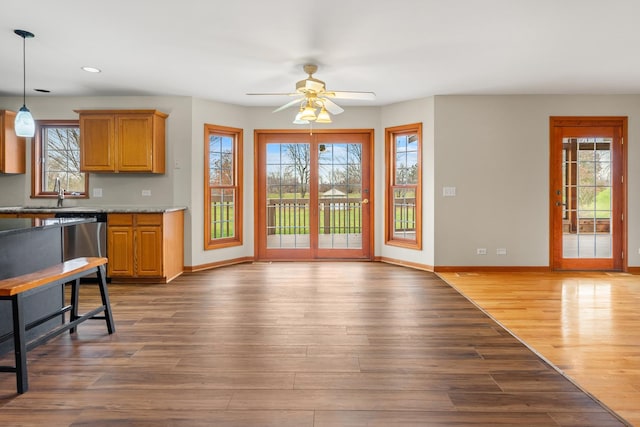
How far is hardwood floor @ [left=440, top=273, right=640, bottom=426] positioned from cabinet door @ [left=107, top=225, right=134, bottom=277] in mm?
3902

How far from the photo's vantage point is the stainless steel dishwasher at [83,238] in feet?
14.9

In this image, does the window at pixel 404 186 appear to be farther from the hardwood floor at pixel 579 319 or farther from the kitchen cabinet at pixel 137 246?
the kitchen cabinet at pixel 137 246

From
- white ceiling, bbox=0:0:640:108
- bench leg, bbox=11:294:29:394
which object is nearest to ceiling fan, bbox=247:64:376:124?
white ceiling, bbox=0:0:640:108

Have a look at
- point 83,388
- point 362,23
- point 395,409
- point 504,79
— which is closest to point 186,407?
point 83,388

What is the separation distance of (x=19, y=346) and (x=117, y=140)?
347 cm

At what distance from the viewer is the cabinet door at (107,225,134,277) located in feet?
15.2

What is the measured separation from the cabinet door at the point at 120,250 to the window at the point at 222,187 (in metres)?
1.12

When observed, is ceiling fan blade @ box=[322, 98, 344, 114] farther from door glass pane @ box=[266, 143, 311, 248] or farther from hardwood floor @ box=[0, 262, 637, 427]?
hardwood floor @ box=[0, 262, 637, 427]

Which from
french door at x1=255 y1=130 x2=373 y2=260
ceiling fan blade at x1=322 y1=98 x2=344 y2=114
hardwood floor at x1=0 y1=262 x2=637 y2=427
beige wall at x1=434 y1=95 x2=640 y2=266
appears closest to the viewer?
hardwood floor at x1=0 y1=262 x2=637 y2=427

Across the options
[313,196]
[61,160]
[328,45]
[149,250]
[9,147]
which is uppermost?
[328,45]

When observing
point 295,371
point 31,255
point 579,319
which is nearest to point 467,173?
point 579,319

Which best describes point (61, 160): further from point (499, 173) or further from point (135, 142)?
point (499, 173)

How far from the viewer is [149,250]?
4645 millimetres

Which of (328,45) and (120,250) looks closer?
(328,45)
